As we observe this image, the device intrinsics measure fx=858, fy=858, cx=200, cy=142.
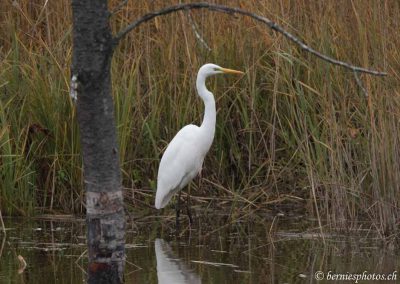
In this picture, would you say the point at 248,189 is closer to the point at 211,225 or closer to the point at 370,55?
the point at 211,225

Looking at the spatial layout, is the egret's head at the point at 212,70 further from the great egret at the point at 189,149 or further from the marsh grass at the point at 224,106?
the marsh grass at the point at 224,106

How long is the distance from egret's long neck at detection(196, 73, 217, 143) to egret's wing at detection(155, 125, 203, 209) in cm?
8

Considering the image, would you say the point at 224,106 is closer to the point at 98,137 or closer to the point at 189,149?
the point at 189,149

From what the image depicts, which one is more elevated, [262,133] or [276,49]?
[276,49]

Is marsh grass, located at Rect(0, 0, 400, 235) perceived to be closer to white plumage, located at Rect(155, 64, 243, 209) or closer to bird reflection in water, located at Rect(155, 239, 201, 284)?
white plumage, located at Rect(155, 64, 243, 209)

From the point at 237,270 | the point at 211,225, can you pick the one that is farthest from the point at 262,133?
the point at 237,270

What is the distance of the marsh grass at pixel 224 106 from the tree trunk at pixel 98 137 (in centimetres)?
267

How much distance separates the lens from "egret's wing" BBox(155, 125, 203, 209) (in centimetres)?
612

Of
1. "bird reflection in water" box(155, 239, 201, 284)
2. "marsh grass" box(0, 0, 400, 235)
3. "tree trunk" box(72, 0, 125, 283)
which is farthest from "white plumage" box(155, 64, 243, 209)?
"tree trunk" box(72, 0, 125, 283)

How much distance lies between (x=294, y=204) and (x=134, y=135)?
1.31 meters

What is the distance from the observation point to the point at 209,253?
5117 millimetres

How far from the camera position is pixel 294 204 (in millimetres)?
6266

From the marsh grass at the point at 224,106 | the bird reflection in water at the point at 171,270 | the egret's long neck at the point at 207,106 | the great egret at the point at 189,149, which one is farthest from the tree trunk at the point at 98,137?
the egret's long neck at the point at 207,106

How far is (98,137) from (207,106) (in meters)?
3.52
